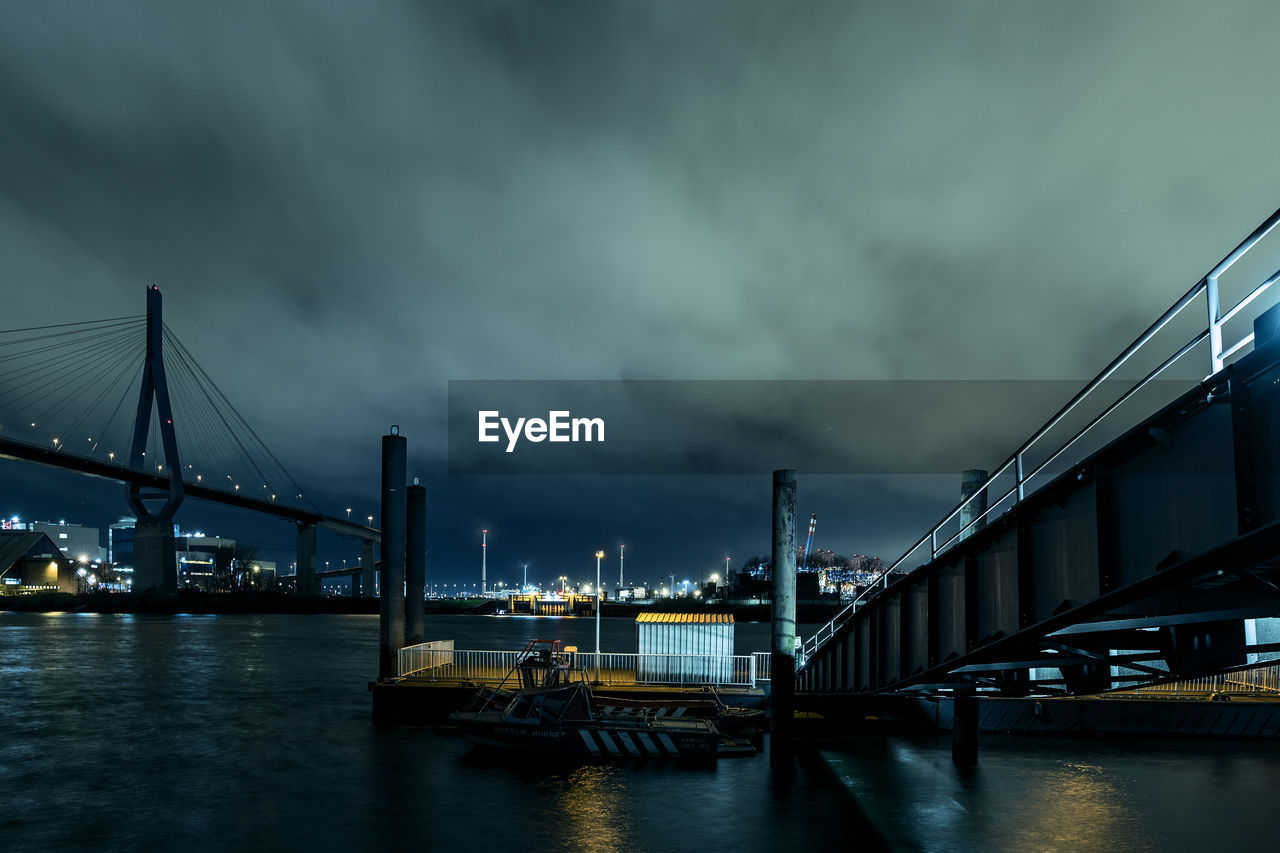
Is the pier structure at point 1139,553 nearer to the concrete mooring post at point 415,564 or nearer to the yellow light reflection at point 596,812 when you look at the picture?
the yellow light reflection at point 596,812

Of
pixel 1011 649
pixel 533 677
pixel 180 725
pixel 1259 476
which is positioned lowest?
pixel 180 725

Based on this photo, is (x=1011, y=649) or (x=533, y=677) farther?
(x=533, y=677)

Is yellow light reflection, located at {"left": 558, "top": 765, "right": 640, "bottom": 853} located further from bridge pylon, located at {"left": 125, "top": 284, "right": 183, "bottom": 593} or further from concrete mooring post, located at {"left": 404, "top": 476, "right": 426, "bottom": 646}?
bridge pylon, located at {"left": 125, "top": 284, "right": 183, "bottom": 593}

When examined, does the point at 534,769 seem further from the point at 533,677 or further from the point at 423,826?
the point at 423,826

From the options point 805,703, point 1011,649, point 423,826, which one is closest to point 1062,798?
point 805,703

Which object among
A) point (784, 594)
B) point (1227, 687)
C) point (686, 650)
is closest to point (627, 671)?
point (686, 650)

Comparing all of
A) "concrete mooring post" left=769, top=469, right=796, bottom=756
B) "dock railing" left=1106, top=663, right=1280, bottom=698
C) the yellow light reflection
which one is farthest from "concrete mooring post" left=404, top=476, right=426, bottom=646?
"dock railing" left=1106, top=663, right=1280, bottom=698

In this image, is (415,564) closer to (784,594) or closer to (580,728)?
(580,728)

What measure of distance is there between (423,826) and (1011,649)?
1863cm

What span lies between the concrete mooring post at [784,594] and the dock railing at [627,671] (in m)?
6.57

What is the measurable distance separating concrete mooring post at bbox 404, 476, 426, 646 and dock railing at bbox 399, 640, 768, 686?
496 cm

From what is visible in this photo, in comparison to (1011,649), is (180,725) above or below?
below

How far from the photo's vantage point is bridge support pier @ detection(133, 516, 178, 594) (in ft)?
510

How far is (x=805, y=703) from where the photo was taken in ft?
129
